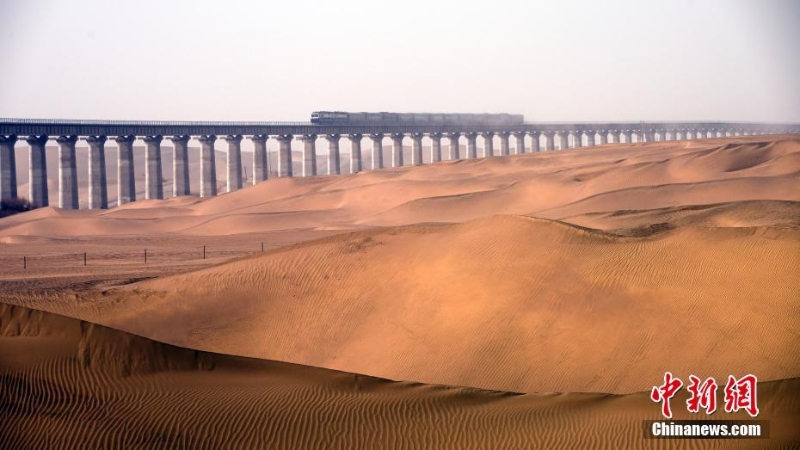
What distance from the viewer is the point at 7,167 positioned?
7950cm

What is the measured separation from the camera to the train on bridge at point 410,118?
11019cm

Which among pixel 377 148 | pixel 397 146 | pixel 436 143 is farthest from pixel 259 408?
pixel 436 143

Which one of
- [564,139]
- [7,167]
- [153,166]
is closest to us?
[7,167]

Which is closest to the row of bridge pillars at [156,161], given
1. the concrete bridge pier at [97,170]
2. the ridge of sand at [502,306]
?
the concrete bridge pier at [97,170]

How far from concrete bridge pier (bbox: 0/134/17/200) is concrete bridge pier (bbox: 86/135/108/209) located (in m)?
6.26

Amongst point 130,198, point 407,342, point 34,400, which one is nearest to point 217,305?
point 407,342

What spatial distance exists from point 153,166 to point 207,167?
5.25 meters

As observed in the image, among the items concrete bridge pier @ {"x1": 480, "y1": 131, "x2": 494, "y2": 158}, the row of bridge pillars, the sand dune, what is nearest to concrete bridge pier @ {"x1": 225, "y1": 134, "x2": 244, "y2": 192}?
the row of bridge pillars

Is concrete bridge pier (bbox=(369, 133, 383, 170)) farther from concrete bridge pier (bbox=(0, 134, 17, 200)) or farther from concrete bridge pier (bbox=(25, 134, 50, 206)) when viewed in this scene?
concrete bridge pier (bbox=(0, 134, 17, 200))

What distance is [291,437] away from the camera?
532 inches

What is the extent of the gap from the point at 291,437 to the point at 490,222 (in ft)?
53.1

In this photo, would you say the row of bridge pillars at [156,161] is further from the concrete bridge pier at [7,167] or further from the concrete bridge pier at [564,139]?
the concrete bridge pier at [564,139]

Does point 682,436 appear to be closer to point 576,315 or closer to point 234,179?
point 576,315

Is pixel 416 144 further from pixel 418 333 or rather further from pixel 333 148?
pixel 418 333
